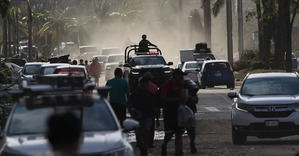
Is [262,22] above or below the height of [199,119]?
above

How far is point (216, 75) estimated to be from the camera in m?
48.8

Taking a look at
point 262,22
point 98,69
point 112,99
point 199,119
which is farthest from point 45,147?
point 262,22

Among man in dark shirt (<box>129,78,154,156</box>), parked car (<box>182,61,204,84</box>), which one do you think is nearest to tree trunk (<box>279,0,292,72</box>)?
parked car (<box>182,61,204,84</box>)

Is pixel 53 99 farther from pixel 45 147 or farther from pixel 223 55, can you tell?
pixel 223 55

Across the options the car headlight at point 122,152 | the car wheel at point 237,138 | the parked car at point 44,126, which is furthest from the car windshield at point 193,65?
the car headlight at point 122,152

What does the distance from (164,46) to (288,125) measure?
93515mm

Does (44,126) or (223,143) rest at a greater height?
(44,126)

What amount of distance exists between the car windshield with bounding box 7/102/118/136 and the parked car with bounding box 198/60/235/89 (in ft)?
120

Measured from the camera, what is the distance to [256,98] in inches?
819

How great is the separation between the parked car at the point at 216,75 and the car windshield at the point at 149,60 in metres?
12.8

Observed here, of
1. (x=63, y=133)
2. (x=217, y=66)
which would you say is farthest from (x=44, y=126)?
(x=217, y=66)

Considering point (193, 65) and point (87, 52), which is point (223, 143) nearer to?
point (193, 65)

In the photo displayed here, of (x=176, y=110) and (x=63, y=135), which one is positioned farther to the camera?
(x=176, y=110)

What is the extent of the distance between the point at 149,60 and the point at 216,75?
1317cm
